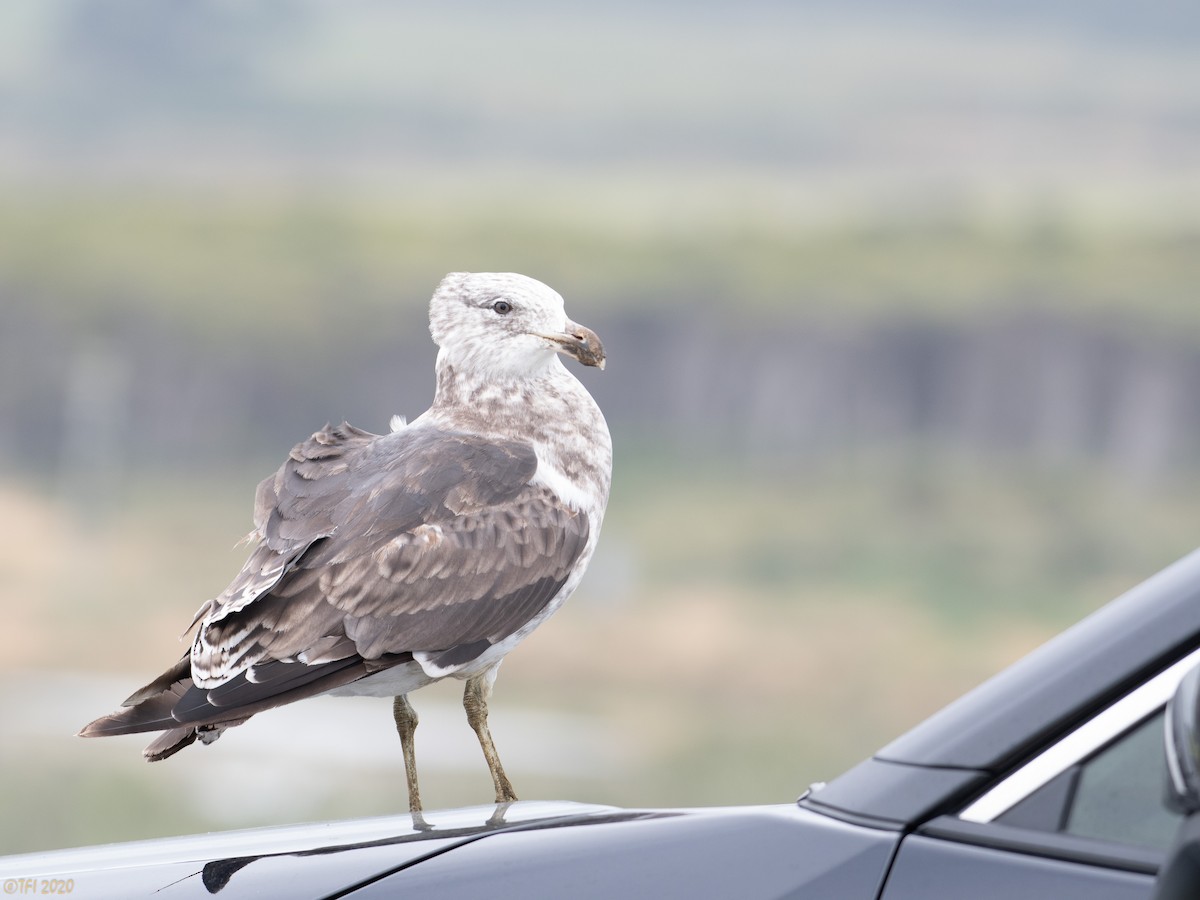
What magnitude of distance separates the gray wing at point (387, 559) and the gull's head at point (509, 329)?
0.14 meters

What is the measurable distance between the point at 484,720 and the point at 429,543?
0.38 metres

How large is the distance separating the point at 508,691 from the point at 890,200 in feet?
64.6

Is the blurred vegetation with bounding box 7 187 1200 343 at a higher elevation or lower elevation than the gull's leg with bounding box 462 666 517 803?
higher

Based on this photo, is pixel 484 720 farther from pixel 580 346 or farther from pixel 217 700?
pixel 580 346

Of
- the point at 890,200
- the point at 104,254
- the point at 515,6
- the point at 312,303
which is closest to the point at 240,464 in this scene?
the point at 312,303

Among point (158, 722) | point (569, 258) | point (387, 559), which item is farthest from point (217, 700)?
point (569, 258)

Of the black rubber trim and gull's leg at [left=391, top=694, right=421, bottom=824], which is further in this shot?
gull's leg at [left=391, top=694, right=421, bottom=824]

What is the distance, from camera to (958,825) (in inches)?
77.0

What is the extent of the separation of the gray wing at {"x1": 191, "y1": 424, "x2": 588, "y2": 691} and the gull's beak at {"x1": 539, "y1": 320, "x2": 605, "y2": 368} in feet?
0.59

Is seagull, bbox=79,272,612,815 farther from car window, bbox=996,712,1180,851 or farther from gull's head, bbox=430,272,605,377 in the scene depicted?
car window, bbox=996,712,1180,851

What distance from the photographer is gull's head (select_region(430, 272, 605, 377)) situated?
2988mm

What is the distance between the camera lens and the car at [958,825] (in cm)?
191

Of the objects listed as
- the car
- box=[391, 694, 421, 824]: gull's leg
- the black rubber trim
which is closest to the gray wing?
box=[391, 694, 421, 824]: gull's leg

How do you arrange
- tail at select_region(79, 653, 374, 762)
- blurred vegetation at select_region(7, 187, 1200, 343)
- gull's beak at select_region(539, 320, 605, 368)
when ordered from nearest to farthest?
tail at select_region(79, 653, 374, 762) < gull's beak at select_region(539, 320, 605, 368) < blurred vegetation at select_region(7, 187, 1200, 343)
